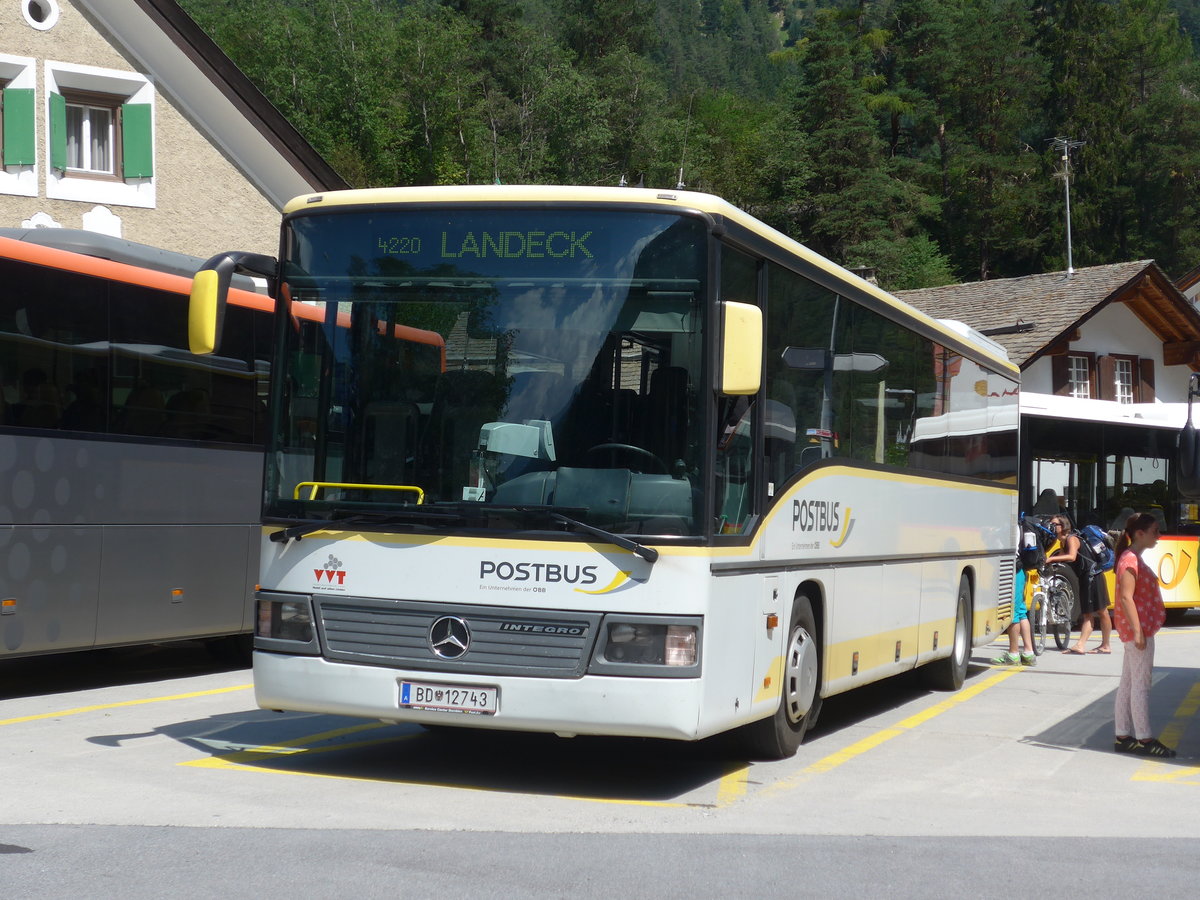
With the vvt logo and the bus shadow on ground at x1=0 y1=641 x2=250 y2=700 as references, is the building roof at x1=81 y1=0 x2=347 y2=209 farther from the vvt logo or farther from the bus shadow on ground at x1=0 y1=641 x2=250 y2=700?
the vvt logo

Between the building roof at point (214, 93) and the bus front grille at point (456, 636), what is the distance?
17828 mm

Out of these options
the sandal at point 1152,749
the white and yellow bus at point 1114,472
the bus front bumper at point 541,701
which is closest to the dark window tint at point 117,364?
the bus front bumper at point 541,701

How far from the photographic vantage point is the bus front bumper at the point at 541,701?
7312mm

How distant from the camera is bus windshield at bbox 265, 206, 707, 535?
747cm

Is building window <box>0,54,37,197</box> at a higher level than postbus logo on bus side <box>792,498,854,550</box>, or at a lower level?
higher

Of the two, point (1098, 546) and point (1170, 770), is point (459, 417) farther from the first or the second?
point (1098, 546)

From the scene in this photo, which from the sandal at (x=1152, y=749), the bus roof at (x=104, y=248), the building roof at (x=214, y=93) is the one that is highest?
the building roof at (x=214, y=93)

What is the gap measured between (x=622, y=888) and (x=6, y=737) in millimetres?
5240

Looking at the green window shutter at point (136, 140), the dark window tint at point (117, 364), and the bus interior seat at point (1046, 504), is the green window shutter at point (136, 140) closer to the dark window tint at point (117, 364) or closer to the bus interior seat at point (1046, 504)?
the dark window tint at point (117, 364)

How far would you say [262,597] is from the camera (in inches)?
317

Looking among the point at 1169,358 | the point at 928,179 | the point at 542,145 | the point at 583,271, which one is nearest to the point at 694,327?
the point at 583,271

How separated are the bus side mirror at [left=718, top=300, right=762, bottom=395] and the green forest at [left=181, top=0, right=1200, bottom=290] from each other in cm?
5454

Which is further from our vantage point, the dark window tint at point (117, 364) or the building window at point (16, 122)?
the building window at point (16, 122)

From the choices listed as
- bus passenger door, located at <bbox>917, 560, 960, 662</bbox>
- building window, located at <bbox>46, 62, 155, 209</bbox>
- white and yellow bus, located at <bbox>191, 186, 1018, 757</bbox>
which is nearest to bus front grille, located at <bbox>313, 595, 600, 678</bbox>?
white and yellow bus, located at <bbox>191, 186, 1018, 757</bbox>
